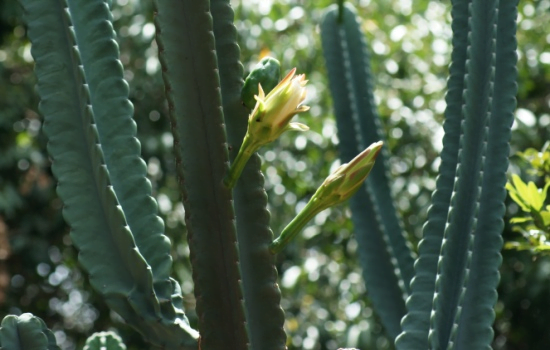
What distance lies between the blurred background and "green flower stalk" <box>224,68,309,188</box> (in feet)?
4.80

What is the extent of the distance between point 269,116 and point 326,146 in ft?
5.93

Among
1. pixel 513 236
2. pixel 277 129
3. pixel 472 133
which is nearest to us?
pixel 277 129

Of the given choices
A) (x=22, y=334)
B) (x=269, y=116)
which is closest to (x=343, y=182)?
(x=269, y=116)

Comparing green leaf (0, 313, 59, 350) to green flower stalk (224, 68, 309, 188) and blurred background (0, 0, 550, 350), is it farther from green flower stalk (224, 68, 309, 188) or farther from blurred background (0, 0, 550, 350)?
blurred background (0, 0, 550, 350)

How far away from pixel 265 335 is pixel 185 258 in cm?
208

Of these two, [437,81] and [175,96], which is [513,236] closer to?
[437,81]

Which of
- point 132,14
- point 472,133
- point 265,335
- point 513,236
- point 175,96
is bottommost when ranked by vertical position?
point 513,236

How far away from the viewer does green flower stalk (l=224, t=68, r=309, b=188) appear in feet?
3.47

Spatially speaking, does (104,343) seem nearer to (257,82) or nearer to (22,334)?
(22,334)

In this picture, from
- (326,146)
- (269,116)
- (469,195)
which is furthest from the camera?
(326,146)

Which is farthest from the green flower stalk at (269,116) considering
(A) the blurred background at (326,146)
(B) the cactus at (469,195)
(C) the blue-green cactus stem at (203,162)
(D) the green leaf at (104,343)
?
(A) the blurred background at (326,146)

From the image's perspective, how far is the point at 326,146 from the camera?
286 cm

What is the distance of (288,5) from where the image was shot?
9.79 ft

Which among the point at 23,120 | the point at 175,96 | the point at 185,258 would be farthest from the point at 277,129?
the point at 23,120
